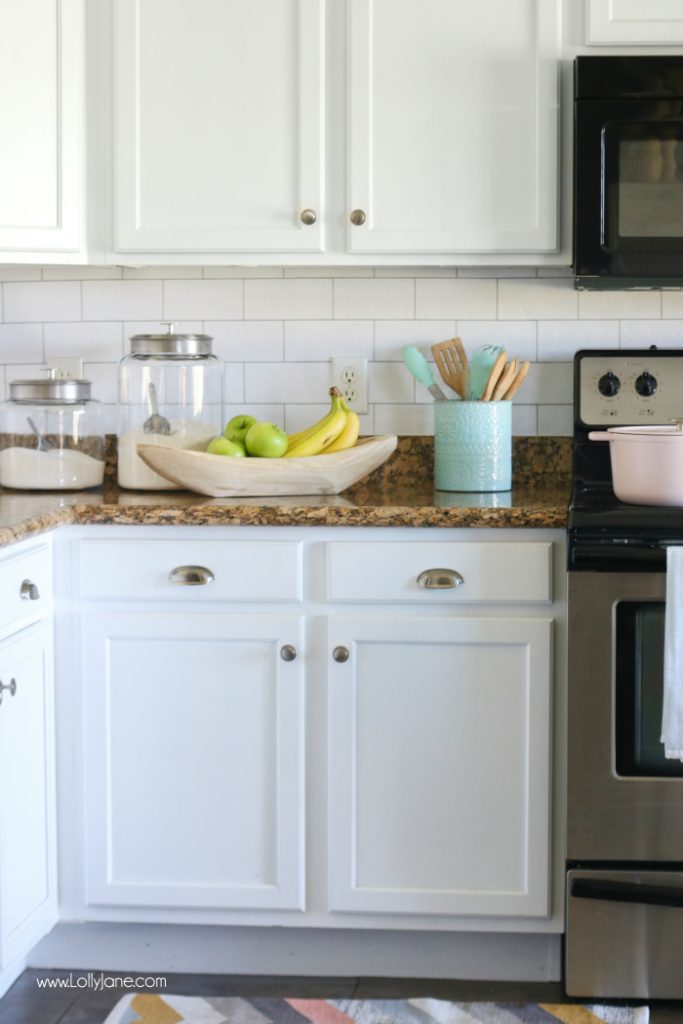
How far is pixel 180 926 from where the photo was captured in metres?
2.52

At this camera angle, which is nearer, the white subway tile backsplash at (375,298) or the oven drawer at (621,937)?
the oven drawer at (621,937)

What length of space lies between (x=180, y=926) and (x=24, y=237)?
4.49 ft

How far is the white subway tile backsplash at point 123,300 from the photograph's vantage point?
294 centimetres

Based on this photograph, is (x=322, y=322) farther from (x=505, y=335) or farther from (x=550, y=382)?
(x=550, y=382)

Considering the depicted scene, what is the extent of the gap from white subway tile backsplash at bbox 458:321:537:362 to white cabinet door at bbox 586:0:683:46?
0.61 metres

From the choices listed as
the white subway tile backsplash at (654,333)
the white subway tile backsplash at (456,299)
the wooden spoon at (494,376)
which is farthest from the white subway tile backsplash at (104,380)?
the white subway tile backsplash at (654,333)

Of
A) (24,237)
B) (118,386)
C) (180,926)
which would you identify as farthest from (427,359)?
(180,926)

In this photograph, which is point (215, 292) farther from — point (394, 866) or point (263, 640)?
point (394, 866)

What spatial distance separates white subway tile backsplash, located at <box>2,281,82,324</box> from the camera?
296cm

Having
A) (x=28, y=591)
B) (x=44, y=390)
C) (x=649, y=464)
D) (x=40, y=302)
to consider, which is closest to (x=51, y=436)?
(x=44, y=390)

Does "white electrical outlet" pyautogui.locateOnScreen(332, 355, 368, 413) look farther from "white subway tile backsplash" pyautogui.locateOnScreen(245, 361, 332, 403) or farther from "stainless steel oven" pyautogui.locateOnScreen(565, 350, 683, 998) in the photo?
"stainless steel oven" pyautogui.locateOnScreen(565, 350, 683, 998)

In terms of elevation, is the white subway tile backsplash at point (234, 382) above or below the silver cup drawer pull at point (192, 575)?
above

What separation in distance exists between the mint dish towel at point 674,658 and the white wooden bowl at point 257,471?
700 millimetres

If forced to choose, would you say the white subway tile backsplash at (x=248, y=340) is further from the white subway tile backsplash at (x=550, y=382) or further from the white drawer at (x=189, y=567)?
the white drawer at (x=189, y=567)
